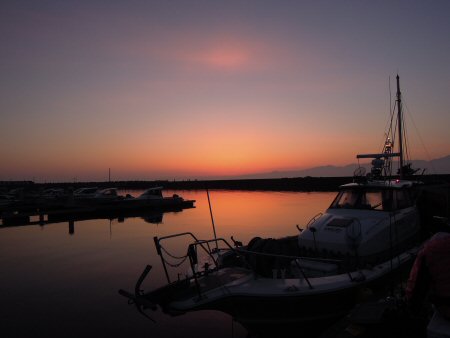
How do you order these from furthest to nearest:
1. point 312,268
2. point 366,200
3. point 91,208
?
point 91,208 → point 366,200 → point 312,268

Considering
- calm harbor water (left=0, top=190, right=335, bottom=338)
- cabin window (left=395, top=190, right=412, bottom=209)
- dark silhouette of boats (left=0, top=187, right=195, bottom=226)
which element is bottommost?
calm harbor water (left=0, top=190, right=335, bottom=338)

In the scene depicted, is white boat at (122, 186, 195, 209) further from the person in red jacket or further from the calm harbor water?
the person in red jacket

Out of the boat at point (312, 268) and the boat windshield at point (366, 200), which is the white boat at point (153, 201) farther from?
the boat windshield at point (366, 200)

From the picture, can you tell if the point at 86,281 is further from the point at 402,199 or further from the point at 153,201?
the point at 153,201

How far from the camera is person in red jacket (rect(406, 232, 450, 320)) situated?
418 centimetres

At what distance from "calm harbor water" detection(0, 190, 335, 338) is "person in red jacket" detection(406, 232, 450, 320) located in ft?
20.3

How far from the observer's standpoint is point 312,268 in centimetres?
858

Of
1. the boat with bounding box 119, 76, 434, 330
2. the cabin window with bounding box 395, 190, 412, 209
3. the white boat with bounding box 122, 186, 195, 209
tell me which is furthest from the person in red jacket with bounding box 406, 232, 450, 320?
the white boat with bounding box 122, 186, 195, 209

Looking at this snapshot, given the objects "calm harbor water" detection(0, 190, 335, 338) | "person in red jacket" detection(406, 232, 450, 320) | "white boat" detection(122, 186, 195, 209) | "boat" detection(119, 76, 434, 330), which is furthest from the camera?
"white boat" detection(122, 186, 195, 209)

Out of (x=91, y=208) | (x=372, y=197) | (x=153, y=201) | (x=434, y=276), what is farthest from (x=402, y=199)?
(x=153, y=201)

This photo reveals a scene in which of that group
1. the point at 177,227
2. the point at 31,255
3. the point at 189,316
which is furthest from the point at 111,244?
the point at 189,316

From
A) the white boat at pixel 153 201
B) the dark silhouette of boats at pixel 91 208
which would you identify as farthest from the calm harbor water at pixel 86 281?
the white boat at pixel 153 201

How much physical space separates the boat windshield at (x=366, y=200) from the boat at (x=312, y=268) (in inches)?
1.1

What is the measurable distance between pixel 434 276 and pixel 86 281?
14002 mm
